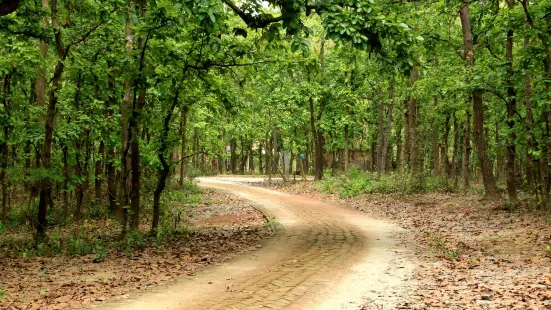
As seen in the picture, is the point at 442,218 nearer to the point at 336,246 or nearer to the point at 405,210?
the point at 405,210

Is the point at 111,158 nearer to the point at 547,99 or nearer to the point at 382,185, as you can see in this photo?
the point at 547,99

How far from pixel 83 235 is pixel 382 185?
645 inches

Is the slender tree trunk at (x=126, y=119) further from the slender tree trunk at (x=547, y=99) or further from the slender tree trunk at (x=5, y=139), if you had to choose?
the slender tree trunk at (x=547, y=99)

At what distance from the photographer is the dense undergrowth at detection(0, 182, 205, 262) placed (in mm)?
10688

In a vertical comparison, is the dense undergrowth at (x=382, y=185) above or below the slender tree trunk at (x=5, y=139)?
below

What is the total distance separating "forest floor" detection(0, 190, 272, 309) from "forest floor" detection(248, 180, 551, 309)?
4.16 meters

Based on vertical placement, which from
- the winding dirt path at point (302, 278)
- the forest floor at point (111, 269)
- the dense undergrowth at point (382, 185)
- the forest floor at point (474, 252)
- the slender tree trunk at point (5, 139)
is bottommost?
the forest floor at point (111, 269)

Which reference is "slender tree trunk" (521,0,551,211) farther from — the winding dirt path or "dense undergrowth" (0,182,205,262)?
"dense undergrowth" (0,182,205,262)

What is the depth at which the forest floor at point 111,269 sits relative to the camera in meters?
6.89

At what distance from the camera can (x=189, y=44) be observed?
35.5 feet

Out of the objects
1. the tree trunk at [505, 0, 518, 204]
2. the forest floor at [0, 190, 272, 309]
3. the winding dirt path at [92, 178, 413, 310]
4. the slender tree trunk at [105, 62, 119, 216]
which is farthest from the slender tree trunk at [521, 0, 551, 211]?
the slender tree trunk at [105, 62, 119, 216]

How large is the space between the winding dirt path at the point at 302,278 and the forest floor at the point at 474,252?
0.44 m

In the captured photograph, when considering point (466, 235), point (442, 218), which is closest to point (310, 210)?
point (442, 218)

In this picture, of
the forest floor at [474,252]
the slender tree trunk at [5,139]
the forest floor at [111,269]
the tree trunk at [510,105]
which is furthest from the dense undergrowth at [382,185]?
the slender tree trunk at [5,139]
